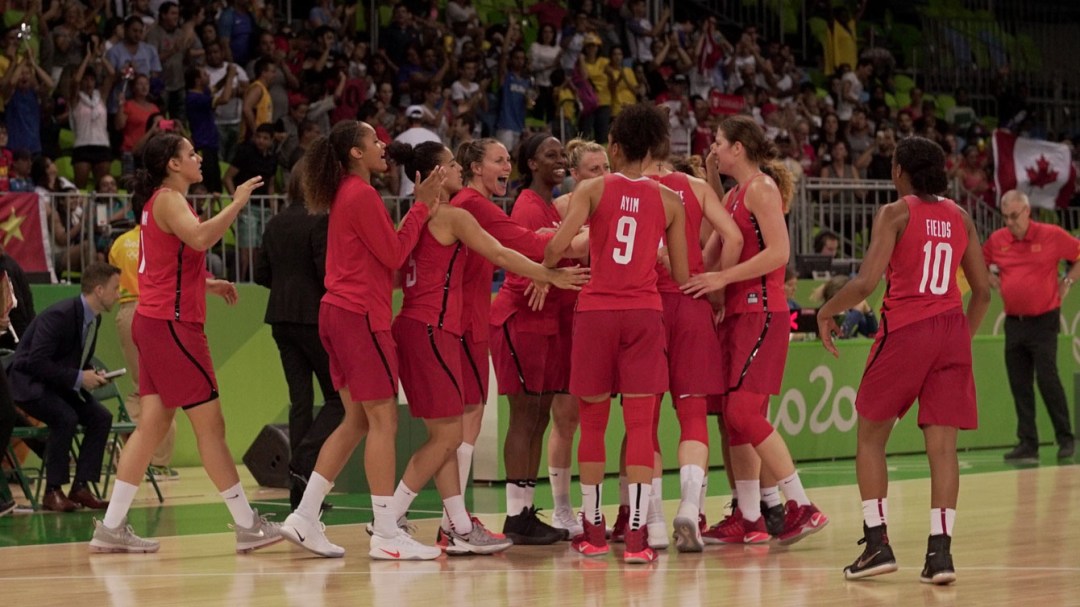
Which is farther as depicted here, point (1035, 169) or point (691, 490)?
point (1035, 169)

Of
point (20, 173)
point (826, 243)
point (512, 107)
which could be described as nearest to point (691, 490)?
point (20, 173)

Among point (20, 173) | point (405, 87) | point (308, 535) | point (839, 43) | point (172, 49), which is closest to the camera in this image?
point (308, 535)

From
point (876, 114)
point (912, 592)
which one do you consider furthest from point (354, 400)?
point (876, 114)

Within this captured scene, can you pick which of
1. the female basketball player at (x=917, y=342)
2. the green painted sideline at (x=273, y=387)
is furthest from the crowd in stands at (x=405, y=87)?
the female basketball player at (x=917, y=342)

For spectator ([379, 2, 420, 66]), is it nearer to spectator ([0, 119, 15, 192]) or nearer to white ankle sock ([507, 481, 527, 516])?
spectator ([0, 119, 15, 192])

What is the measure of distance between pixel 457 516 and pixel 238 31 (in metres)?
9.72

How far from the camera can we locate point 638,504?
279 inches

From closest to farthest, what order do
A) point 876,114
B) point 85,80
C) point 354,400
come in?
point 354,400 < point 85,80 < point 876,114

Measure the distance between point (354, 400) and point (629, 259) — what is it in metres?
1.39

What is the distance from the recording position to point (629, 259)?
702 centimetres

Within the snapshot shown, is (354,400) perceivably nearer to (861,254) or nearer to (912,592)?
(912,592)

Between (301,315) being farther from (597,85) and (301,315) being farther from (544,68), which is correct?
(597,85)

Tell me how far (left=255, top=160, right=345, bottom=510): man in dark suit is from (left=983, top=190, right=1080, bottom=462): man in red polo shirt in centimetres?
618

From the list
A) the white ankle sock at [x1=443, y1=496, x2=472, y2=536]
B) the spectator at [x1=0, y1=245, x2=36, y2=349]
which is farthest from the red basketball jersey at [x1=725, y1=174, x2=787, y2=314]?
the spectator at [x1=0, y1=245, x2=36, y2=349]
